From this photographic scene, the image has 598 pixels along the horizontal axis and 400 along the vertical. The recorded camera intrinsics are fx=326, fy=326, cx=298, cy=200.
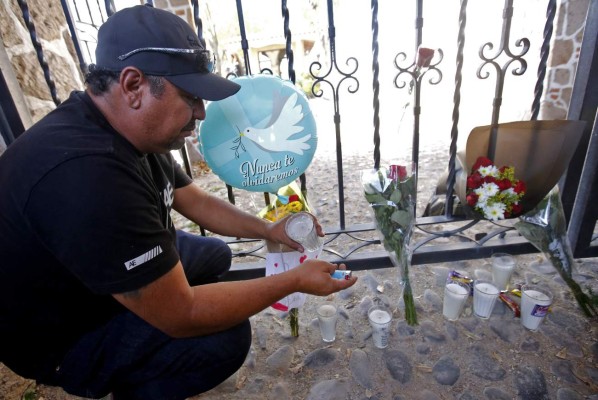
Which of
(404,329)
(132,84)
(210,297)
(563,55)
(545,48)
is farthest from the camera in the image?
(563,55)

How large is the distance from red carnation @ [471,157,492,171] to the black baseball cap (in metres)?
1.52

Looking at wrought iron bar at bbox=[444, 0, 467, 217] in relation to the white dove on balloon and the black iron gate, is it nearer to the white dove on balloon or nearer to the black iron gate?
the black iron gate

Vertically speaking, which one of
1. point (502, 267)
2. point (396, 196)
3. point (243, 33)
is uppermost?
point (243, 33)

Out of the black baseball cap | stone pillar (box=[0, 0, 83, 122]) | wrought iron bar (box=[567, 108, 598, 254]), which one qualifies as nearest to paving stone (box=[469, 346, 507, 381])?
wrought iron bar (box=[567, 108, 598, 254])

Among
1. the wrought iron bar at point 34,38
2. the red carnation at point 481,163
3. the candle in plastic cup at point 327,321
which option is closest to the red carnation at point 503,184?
the red carnation at point 481,163

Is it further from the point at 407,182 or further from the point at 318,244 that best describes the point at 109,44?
the point at 407,182

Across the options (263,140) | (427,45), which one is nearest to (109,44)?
(263,140)

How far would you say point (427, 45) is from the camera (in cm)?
180

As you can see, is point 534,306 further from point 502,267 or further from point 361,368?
point 361,368

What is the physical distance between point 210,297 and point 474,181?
1574mm

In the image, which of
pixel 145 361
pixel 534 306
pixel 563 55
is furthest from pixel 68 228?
pixel 563 55

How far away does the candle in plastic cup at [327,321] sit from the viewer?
1885 mm

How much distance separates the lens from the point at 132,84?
41.4 inches

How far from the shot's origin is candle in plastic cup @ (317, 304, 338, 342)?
74.2 inches
